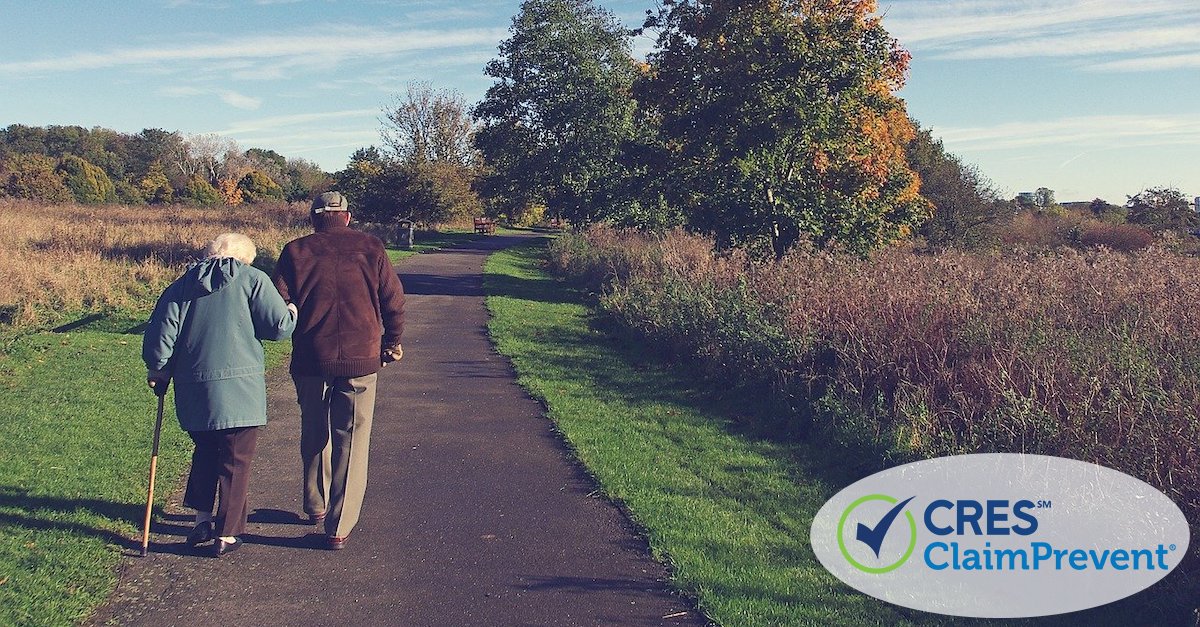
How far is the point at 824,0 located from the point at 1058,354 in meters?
13.4

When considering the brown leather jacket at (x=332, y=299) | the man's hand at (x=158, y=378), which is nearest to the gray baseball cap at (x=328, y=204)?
the brown leather jacket at (x=332, y=299)

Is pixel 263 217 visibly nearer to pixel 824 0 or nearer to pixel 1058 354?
pixel 824 0

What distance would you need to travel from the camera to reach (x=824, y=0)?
19.2m

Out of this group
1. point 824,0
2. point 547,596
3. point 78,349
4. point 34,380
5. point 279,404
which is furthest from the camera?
point 824,0

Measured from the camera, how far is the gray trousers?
17.6ft

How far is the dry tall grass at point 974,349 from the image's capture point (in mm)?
6555

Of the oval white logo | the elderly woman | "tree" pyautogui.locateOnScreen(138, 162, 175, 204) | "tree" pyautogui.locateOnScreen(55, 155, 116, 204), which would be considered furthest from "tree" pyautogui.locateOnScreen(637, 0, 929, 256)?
"tree" pyautogui.locateOnScreen(138, 162, 175, 204)

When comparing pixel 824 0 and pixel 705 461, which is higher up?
pixel 824 0

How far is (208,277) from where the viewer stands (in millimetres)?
5066

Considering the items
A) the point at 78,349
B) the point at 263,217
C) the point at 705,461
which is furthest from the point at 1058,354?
the point at 263,217

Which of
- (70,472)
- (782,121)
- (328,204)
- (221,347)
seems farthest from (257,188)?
(221,347)

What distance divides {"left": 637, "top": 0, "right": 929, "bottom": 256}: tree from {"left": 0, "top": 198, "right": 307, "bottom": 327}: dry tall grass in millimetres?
10996

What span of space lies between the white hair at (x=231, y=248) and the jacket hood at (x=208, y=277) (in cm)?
8

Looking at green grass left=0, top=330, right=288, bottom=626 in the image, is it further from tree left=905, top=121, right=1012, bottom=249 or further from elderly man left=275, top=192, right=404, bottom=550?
tree left=905, top=121, right=1012, bottom=249
